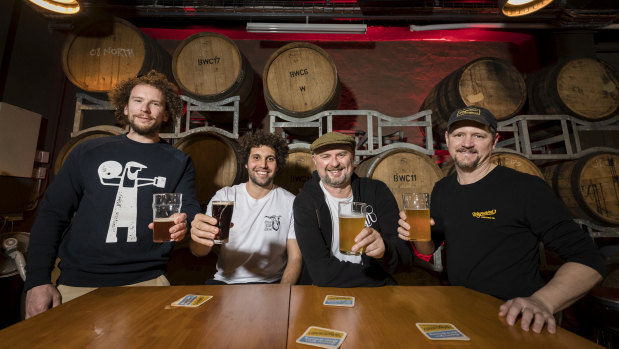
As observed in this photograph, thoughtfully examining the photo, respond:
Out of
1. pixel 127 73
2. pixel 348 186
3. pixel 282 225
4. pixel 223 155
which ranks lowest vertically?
pixel 282 225

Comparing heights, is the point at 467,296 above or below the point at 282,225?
below

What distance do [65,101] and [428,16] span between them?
250 inches

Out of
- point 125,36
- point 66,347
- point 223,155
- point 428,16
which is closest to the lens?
point 66,347

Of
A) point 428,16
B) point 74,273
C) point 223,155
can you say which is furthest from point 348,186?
point 428,16

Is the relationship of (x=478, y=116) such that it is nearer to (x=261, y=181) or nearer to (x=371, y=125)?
(x=371, y=125)

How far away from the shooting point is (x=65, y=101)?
462 cm

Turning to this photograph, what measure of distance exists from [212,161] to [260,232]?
48.4 inches

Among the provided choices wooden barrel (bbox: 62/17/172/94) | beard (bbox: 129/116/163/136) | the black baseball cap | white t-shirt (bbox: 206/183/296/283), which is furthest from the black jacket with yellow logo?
wooden barrel (bbox: 62/17/172/94)

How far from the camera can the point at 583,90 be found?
3.52m

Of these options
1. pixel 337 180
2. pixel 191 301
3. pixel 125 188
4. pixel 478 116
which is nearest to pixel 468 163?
pixel 478 116

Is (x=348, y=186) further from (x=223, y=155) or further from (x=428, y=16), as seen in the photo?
(x=428, y=16)

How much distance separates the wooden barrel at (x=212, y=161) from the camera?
310 centimetres

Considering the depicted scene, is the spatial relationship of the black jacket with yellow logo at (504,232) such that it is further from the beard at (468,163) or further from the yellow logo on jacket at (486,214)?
the beard at (468,163)

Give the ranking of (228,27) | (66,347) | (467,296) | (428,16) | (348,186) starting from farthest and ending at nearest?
(228,27) → (428,16) → (348,186) → (467,296) → (66,347)
